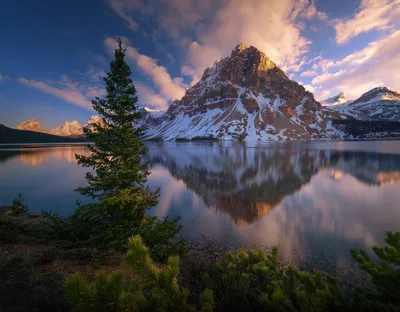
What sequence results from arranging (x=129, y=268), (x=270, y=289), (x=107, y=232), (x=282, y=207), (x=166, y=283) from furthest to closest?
(x=282, y=207) < (x=107, y=232) < (x=129, y=268) < (x=270, y=289) < (x=166, y=283)

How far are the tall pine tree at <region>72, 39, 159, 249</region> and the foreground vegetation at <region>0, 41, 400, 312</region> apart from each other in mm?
49

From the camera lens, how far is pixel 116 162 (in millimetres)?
9305

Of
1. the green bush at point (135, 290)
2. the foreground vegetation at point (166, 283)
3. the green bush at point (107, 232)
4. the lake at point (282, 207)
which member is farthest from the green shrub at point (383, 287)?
the green bush at point (107, 232)

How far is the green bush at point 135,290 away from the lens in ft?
6.97

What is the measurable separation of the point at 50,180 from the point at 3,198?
27.7 ft

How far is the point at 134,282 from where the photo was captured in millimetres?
2840

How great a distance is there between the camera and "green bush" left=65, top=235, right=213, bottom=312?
212cm

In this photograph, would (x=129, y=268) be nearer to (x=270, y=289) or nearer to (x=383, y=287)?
(x=270, y=289)

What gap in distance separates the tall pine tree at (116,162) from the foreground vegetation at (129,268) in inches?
1.9

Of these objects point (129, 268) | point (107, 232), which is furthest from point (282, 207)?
point (107, 232)

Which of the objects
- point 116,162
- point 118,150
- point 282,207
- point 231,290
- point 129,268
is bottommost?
point 282,207

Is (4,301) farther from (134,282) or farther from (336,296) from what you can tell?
(336,296)

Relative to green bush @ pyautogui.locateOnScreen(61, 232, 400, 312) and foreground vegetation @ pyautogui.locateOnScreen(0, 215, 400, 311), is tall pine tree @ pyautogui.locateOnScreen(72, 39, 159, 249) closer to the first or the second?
foreground vegetation @ pyautogui.locateOnScreen(0, 215, 400, 311)

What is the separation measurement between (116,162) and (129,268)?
4792 mm
